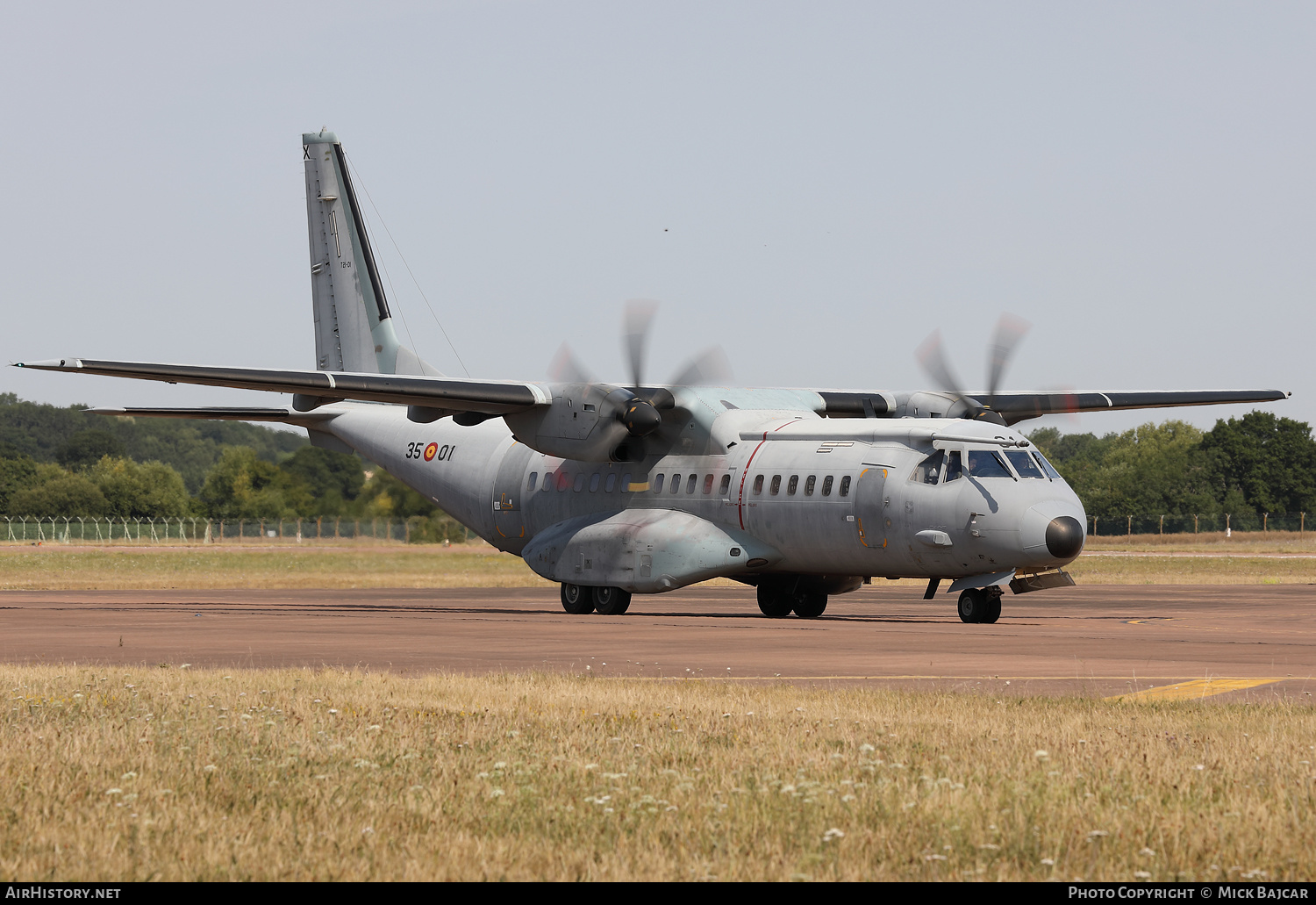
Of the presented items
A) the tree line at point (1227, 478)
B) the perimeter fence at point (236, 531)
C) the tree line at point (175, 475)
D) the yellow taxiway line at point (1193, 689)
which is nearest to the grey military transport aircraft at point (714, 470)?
the tree line at point (175, 475)

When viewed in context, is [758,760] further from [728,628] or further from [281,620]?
[281,620]

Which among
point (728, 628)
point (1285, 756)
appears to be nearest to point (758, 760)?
point (1285, 756)

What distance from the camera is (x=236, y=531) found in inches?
2965

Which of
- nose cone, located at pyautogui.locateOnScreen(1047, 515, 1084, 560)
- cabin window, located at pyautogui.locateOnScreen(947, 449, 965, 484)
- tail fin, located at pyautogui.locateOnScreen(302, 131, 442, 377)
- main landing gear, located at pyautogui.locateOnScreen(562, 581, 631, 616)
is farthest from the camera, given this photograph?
tail fin, located at pyautogui.locateOnScreen(302, 131, 442, 377)

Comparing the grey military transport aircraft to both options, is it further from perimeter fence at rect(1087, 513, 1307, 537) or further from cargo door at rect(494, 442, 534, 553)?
perimeter fence at rect(1087, 513, 1307, 537)

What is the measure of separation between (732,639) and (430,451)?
1489 cm

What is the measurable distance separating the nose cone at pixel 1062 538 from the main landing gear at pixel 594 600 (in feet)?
28.7

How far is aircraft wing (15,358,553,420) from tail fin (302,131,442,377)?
7295mm

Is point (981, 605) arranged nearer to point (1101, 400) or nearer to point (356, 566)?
point (1101, 400)

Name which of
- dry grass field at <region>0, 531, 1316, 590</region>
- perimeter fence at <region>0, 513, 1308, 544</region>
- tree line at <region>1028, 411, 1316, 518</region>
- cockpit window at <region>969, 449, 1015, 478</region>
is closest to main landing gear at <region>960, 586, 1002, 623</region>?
cockpit window at <region>969, 449, 1015, 478</region>

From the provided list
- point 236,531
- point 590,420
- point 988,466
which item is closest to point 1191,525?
point 236,531

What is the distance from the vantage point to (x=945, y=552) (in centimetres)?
2634

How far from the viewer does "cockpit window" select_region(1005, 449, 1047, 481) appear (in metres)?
26.6
